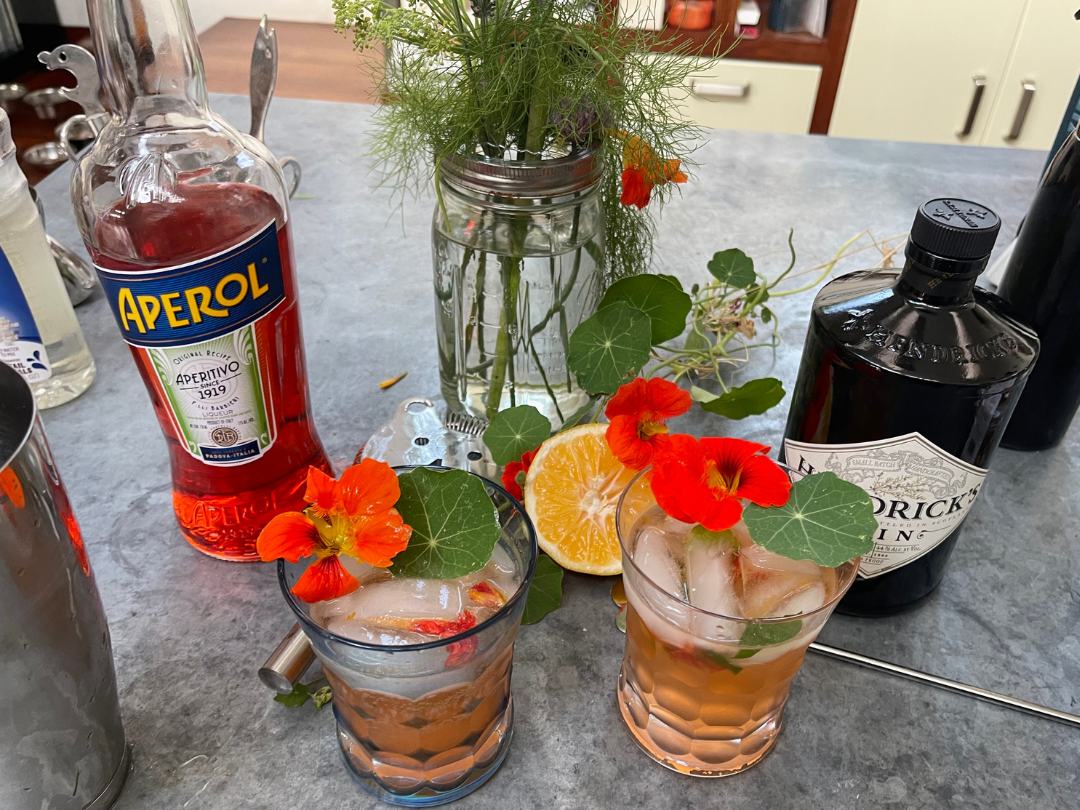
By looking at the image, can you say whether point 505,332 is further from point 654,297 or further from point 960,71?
point 960,71

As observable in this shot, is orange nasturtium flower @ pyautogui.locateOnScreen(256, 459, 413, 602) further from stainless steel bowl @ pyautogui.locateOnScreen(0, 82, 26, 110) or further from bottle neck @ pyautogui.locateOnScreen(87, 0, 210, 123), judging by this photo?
stainless steel bowl @ pyautogui.locateOnScreen(0, 82, 26, 110)

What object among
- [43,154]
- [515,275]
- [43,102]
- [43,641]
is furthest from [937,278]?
[43,102]

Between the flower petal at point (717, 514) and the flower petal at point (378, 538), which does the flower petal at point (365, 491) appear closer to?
the flower petal at point (378, 538)

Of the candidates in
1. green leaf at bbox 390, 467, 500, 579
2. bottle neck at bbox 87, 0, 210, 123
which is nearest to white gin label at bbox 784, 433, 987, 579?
green leaf at bbox 390, 467, 500, 579

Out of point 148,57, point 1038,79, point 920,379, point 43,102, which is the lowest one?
point 43,102

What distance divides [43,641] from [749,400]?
1.54 feet

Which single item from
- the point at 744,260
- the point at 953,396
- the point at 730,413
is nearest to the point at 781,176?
A: the point at 744,260

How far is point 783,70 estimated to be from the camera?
2.08 metres

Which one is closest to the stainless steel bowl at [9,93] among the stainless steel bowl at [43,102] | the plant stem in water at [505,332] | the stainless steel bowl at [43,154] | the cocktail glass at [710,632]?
the stainless steel bowl at [43,102]

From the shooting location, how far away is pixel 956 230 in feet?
1.54

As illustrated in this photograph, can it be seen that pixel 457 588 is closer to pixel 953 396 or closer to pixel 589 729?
pixel 589 729

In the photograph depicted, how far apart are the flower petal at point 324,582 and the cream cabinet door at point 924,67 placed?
1.97 metres

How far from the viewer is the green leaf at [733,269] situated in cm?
79

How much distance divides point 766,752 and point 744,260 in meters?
0.43
